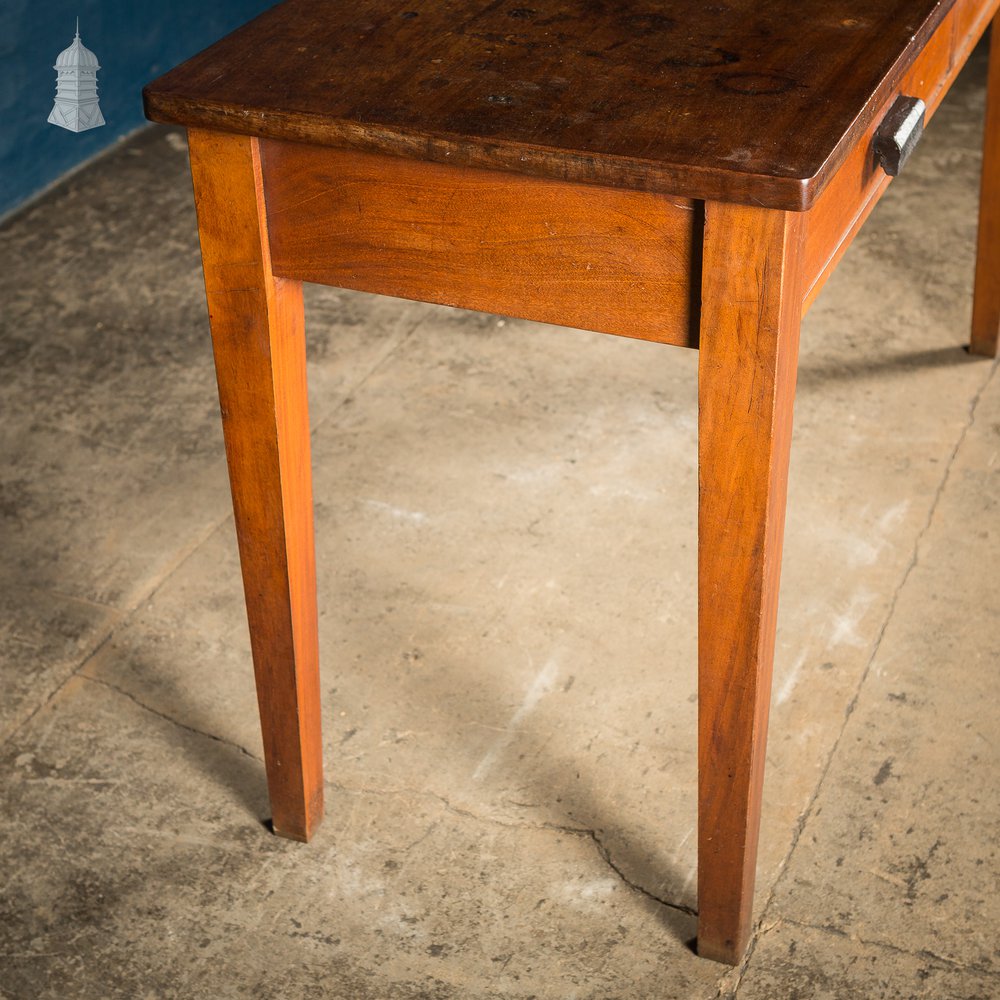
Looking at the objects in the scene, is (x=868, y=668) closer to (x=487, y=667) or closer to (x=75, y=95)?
(x=487, y=667)

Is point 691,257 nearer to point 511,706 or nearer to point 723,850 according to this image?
point 723,850

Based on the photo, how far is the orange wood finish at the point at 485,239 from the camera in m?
1.22

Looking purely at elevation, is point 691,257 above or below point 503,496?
above

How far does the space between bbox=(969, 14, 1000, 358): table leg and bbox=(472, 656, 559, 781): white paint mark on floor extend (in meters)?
1.15

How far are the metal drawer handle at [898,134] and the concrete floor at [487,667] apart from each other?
2.73ft

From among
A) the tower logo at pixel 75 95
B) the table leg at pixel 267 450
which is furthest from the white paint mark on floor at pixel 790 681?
the tower logo at pixel 75 95

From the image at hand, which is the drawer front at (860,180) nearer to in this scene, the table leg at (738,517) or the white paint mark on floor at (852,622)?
the table leg at (738,517)

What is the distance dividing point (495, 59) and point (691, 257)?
31 cm

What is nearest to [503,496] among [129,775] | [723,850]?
[129,775]

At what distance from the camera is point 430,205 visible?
4.22 ft

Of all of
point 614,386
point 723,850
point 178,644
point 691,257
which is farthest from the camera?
point 614,386

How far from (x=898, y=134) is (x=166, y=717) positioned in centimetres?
123

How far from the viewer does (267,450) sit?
4.86ft

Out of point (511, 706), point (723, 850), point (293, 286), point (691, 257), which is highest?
point (691, 257)
